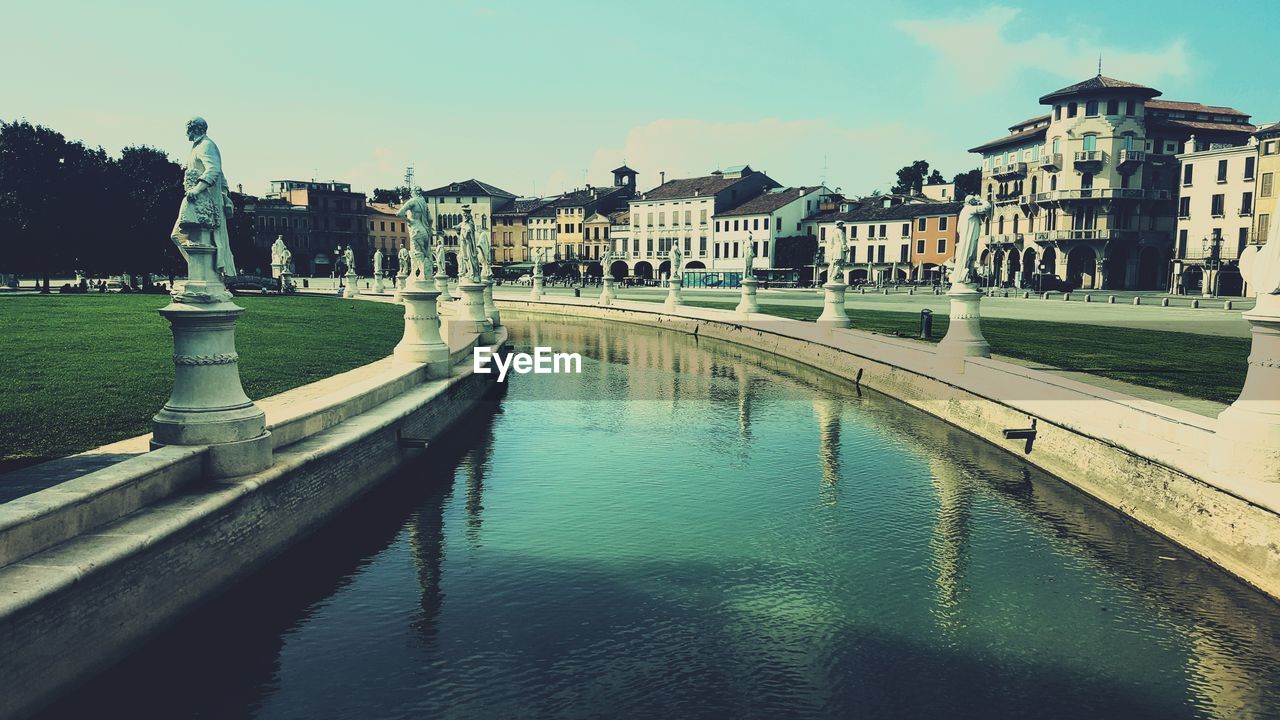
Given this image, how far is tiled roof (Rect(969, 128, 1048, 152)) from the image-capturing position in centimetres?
7638

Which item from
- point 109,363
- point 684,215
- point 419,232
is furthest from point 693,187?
point 109,363

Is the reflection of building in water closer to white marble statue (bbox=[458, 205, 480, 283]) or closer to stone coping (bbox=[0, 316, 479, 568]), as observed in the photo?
stone coping (bbox=[0, 316, 479, 568])

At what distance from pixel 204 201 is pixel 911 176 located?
123062 millimetres

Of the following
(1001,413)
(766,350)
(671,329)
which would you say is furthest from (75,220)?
(1001,413)

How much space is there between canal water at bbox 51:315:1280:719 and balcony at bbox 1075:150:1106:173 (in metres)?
67.5

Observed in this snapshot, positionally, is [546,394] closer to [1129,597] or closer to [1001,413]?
[1001,413]

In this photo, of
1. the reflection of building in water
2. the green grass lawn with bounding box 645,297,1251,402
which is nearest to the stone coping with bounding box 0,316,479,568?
the reflection of building in water

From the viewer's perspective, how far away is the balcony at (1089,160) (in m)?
71.0

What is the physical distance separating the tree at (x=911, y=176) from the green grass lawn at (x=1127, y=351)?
93.7 meters

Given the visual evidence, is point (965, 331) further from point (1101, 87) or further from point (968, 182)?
point (968, 182)

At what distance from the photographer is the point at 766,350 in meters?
29.0

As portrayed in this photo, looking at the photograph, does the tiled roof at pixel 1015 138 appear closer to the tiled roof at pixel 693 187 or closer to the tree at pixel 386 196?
the tiled roof at pixel 693 187

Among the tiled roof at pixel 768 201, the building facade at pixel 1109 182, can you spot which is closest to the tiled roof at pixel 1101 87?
the building facade at pixel 1109 182

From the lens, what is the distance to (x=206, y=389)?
27.7 feet
